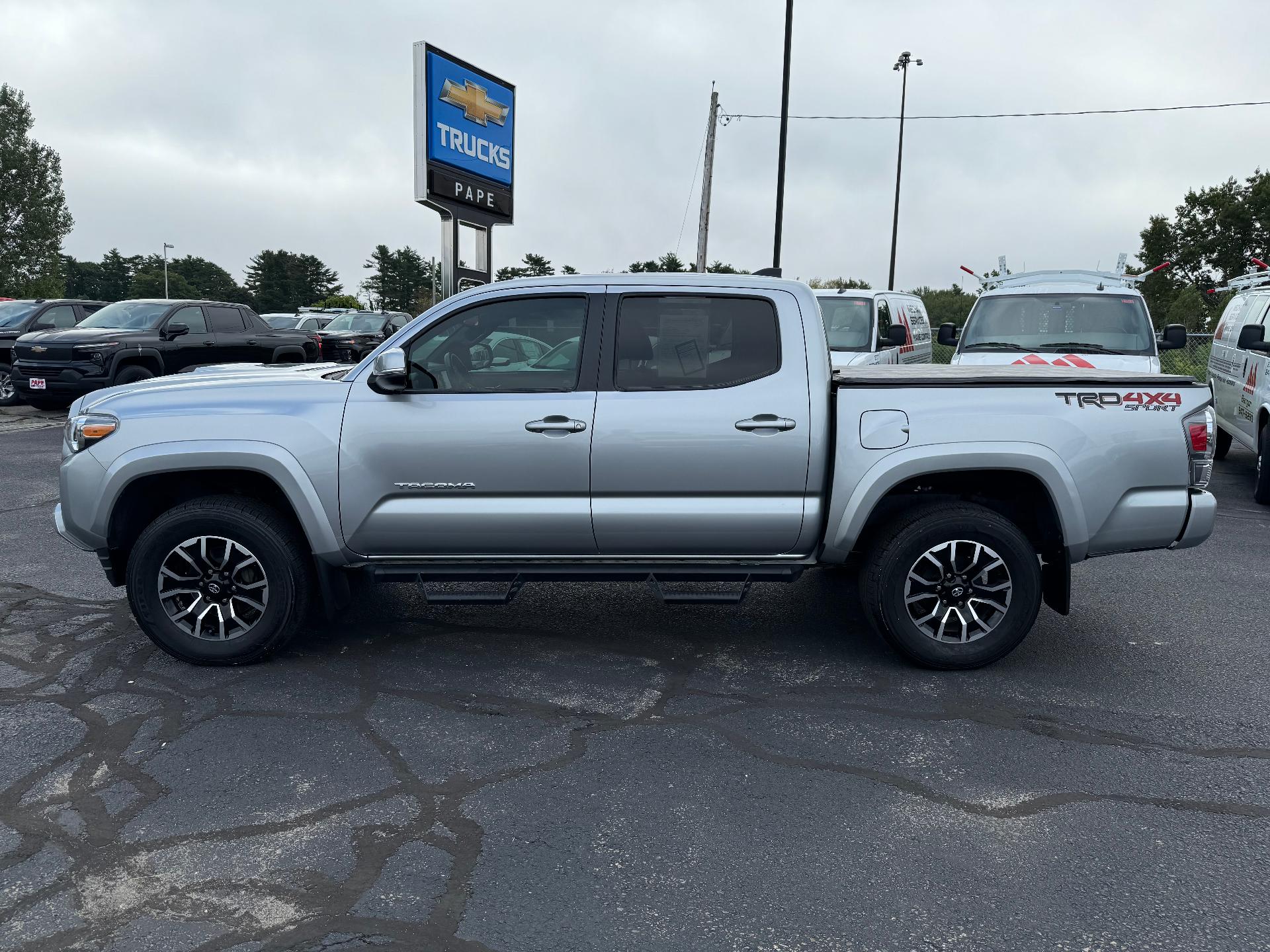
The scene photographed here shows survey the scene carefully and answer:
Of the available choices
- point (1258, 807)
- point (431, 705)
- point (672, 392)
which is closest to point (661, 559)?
point (672, 392)

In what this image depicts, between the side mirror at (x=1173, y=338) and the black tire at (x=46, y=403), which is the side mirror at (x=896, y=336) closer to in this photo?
the side mirror at (x=1173, y=338)

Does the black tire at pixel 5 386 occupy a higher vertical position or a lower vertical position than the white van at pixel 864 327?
lower

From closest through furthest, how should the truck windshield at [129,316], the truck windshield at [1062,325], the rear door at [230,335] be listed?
the truck windshield at [1062,325] → the truck windshield at [129,316] → the rear door at [230,335]

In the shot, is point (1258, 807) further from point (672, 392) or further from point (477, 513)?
point (477, 513)

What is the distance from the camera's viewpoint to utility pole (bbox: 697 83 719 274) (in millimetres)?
28734

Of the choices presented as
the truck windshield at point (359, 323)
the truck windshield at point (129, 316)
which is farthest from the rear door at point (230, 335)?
the truck windshield at point (359, 323)

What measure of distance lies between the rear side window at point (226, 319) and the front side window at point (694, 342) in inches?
526

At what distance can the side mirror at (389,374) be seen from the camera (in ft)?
15.6

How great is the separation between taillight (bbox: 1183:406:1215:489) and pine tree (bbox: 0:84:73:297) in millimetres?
67088

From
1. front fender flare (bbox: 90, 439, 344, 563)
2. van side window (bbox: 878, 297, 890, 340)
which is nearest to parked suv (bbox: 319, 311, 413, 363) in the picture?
van side window (bbox: 878, 297, 890, 340)

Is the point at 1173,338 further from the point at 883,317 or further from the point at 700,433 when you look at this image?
the point at 700,433

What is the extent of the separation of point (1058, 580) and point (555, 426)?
8.49 ft

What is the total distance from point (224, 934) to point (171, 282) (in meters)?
134

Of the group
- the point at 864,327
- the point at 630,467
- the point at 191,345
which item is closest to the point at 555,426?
the point at 630,467
